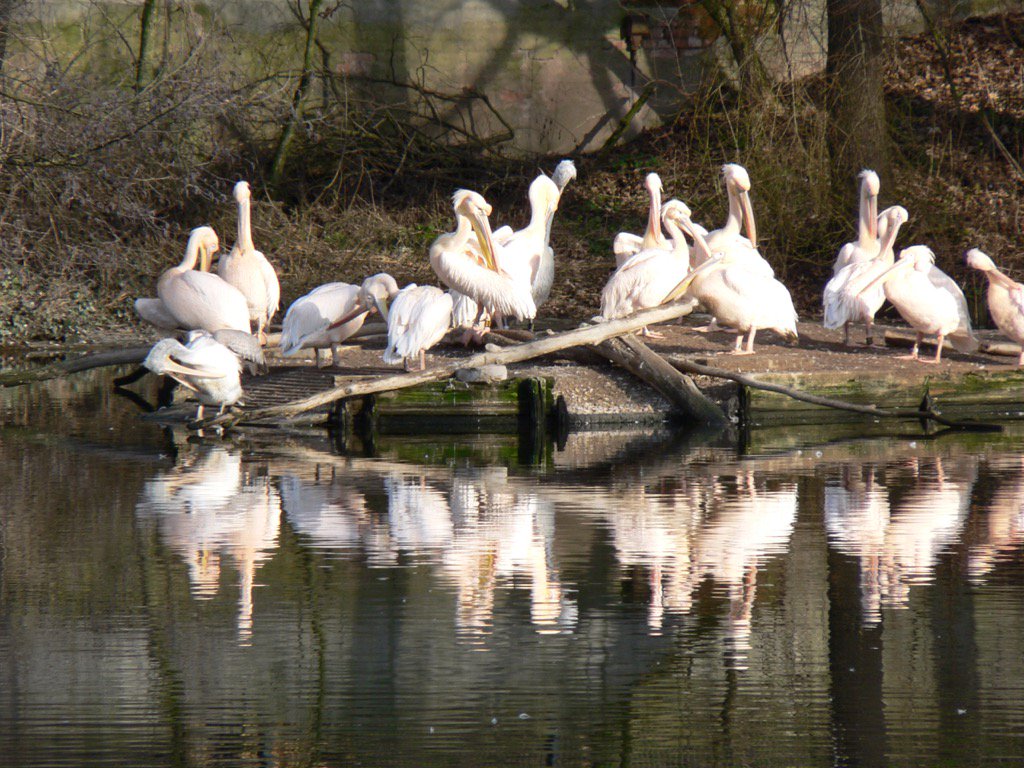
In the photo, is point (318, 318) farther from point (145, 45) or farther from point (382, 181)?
point (382, 181)

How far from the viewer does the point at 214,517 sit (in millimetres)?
Answer: 6934

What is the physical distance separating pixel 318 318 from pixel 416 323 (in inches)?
33.9

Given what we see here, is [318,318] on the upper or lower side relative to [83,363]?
upper

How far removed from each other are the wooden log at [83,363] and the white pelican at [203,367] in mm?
1570

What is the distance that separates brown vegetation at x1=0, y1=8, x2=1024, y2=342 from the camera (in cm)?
1432

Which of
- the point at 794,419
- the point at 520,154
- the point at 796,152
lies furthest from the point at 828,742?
the point at 520,154

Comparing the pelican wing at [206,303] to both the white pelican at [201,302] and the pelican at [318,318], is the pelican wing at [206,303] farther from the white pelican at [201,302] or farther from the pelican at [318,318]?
the pelican at [318,318]

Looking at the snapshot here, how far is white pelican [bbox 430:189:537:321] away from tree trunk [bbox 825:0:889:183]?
512 centimetres

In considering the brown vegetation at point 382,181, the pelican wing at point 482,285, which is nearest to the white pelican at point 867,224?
the brown vegetation at point 382,181

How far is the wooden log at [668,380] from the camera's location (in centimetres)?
1011

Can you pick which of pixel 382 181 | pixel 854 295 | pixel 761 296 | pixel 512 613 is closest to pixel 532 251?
pixel 761 296

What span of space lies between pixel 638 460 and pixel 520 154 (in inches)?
399

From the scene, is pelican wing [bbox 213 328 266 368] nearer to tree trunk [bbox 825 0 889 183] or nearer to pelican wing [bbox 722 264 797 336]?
pelican wing [bbox 722 264 797 336]

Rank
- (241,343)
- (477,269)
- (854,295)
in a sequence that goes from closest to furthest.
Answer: (241,343), (477,269), (854,295)
